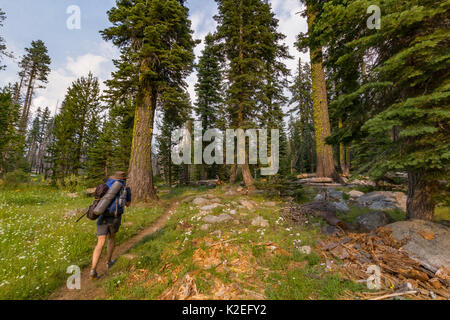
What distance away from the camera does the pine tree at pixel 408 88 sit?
3.25 meters

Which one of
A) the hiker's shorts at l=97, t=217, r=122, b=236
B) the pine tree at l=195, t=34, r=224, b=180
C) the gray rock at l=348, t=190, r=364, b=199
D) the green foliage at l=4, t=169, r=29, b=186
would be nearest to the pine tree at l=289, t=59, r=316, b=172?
the pine tree at l=195, t=34, r=224, b=180

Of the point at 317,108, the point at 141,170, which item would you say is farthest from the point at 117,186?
the point at 317,108

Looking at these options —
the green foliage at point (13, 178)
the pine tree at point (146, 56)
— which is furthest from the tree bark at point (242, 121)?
the green foliage at point (13, 178)

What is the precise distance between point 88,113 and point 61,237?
20668 mm

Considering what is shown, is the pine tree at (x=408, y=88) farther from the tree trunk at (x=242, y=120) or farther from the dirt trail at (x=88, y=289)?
the tree trunk at (x=242, y=120)

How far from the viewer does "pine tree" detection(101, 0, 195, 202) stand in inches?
339

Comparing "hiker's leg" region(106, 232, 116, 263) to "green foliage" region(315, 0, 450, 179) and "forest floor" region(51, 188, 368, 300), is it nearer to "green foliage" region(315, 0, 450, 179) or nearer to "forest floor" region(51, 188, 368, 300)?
"forest floor" region(51, 188, 368, 300)

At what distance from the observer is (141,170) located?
31.1 feet

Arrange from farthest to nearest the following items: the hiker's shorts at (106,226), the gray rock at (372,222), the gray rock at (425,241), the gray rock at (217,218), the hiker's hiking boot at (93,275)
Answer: the gray rock at (217,218)
the gray rock at (372,222)
the hiker's shorts at (106,226)
the hiker's hiking boot at (93,275)
the gray rock at (425,241)

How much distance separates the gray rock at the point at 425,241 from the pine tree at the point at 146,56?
10.3m

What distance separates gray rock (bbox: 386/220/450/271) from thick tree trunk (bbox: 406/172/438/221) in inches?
11.6

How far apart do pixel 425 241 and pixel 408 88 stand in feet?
12.1
